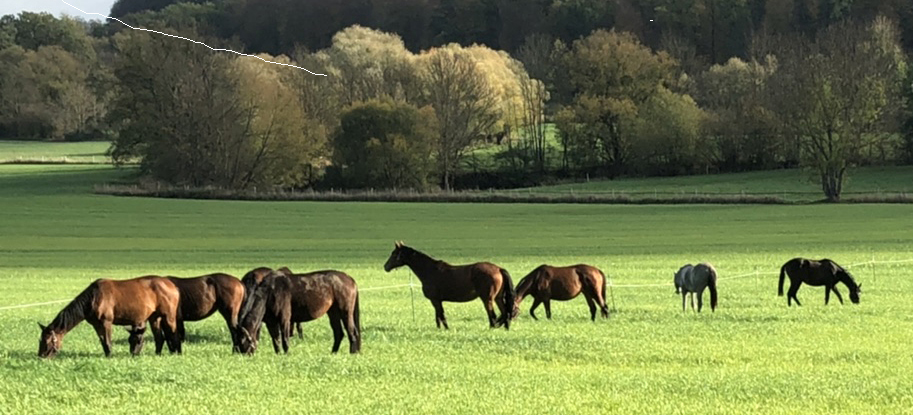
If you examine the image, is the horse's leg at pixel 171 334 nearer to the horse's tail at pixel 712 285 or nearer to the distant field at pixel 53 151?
the horse's tail at pixel 712 285

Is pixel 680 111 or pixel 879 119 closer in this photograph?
pixel 879 119

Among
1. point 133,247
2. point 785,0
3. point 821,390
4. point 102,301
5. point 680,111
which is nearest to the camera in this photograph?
point 821,390

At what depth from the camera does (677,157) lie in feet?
341

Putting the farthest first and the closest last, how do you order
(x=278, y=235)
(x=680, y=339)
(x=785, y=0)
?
(x=785, y=0)
(x=278, y=235)
(x=680, y=339)

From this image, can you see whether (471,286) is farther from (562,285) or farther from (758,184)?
(758,184)

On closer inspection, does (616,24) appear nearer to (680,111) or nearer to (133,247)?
(680,111)

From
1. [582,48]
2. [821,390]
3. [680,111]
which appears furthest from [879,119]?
[821,390]

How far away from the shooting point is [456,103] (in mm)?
100688

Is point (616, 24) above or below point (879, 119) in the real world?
above

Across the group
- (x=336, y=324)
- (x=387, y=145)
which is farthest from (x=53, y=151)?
(x=336, y=324)

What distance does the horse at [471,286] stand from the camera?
20.8 meters

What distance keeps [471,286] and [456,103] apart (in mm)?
80345

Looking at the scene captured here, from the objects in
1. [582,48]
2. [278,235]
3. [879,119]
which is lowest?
[278,235]

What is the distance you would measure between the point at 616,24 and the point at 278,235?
338ft
